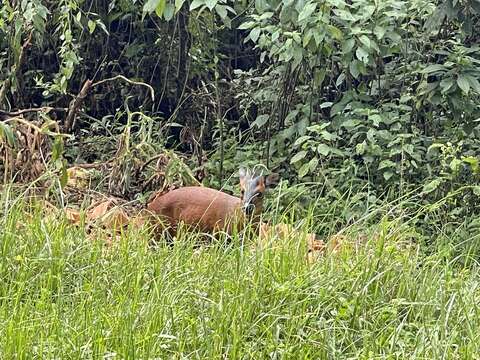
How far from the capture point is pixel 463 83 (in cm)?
452

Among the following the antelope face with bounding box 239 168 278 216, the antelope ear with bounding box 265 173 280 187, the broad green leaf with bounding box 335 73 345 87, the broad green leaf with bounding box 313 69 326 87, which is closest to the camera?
the antelope face with bounding box 239 168 278 216

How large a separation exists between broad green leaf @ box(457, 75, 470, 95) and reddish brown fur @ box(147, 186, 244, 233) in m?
1.37

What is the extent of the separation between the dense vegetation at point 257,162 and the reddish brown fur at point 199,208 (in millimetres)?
227

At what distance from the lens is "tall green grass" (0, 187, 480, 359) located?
265 centimetres

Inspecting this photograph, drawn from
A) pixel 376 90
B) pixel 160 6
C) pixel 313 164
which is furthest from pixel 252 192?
pixel 376 90

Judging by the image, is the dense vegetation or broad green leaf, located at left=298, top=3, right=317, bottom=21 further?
broad green leaf, located at left=298, top=3, right=317, bottom=21

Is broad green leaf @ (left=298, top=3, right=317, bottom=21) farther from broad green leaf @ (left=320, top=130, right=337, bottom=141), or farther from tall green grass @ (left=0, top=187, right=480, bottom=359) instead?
tall green grass @ (left=0, top=187, right=480, bottom=359)

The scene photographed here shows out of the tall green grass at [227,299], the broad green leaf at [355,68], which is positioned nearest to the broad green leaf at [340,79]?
the broad green leaf at [355,68]

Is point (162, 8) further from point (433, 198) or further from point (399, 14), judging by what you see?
point (433, 198)

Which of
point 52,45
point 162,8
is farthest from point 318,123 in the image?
point 52,45

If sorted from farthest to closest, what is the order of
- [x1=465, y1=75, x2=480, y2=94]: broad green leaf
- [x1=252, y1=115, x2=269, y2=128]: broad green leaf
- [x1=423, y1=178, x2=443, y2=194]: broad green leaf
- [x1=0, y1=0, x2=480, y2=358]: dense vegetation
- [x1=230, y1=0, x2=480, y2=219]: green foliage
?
[x1=252, y1=115, x2=269, y2=128]: broad green leaf
[x1=230, y1=0, x2=480, y2=219]: green foliage
[x1=465, y1=75, x2=480, y2=94]: broad green leaf
[x1=423, y1=178, x2=443, y2=194]: broad green leaf
[x1=0, y1=0, x2=480, y2=358]: dense vegetation

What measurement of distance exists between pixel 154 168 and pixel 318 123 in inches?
42.6

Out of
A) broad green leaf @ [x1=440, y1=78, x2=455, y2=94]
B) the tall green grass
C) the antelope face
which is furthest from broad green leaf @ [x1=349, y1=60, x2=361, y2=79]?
the tall green grass

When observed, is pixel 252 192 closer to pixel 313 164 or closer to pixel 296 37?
pixel 313 164
